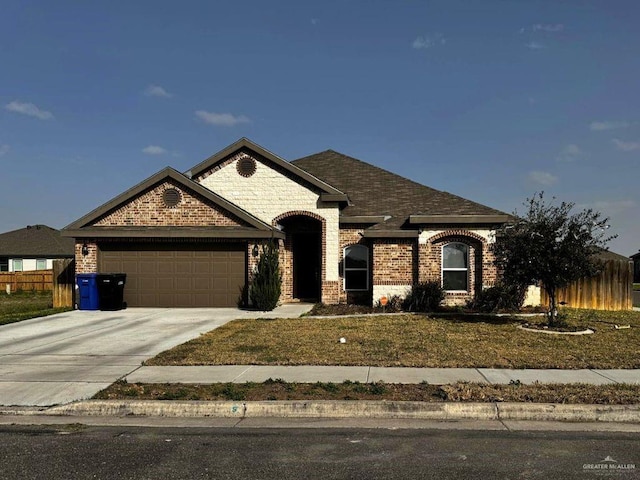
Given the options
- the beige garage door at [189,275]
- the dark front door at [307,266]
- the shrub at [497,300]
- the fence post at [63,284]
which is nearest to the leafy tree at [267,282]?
the beige garage door at [189,275]

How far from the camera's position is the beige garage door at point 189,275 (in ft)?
60.7

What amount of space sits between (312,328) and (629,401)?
7877mm

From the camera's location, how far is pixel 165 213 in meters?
18.6

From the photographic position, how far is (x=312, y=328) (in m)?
13.5

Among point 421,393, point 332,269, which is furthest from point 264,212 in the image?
point 421,393

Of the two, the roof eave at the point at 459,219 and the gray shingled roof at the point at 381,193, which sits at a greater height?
the gray shingled roof at the point at 381,193

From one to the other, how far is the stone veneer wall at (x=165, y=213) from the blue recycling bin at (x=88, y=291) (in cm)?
193

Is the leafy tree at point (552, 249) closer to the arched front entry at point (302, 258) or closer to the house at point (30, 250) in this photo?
the arched front entry at point (302, 258)

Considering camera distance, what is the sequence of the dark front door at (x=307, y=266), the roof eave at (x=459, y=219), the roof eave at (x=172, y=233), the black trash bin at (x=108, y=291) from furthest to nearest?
the dark front door at (x=307, y=266)
the roof eave at (x=459, y=219)
the roof eave at (x=172, y=233)
the black trash bin at (x=108, y=291)

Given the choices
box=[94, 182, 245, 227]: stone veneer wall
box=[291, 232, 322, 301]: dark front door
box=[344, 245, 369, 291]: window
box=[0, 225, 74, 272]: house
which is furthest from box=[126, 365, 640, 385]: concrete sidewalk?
box=[0, 225, 74, 272]: house

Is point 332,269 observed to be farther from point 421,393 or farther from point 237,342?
point 421,393

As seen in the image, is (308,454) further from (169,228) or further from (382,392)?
(169,228)

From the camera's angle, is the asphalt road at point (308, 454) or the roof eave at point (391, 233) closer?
the asphalt road at point (308, 454)

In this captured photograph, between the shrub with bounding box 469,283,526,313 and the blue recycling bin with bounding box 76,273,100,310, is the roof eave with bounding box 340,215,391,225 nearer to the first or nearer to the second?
the shrub with bounding box 469,283,526,313
